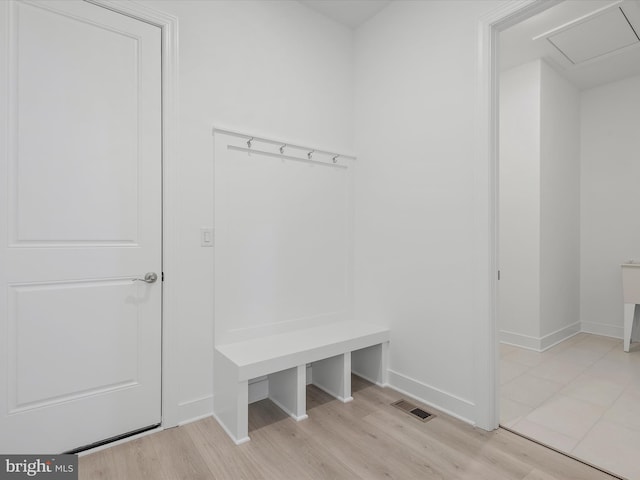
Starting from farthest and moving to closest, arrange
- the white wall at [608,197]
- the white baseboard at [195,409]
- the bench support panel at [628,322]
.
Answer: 1. the white wall at [608,197]
2. the bench support panel at [628,322]
3. the white baseboard at [195,409]

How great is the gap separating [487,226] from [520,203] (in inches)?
72.1

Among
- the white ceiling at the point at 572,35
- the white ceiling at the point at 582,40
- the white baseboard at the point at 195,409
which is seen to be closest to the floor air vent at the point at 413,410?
the white baseboard at the point at 195,409

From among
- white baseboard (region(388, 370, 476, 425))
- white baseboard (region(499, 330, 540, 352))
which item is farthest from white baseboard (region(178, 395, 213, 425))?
white baseboard (region(499, 330, 540, 352))

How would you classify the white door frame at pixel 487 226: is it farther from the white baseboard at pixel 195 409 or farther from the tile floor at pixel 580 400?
the white baseboard at pixel 195 409

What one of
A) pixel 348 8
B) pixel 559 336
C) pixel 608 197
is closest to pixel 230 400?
pixel 348 8

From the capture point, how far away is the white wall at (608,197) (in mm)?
3709

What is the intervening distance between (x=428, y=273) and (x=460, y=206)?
0.48 m

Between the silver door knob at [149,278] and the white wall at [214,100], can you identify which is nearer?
the silver door knob at [149,278]

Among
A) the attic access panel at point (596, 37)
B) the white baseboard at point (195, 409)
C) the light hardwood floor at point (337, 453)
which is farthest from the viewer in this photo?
the attic access panel at point (596, 37)

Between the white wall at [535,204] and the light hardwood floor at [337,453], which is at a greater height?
the white wall at [535,204]

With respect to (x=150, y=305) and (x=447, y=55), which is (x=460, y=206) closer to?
(x=447, y=55)

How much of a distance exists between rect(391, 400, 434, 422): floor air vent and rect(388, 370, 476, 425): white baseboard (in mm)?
95

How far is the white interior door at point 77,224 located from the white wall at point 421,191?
4.96 ft

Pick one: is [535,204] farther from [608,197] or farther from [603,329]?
[603,329]
